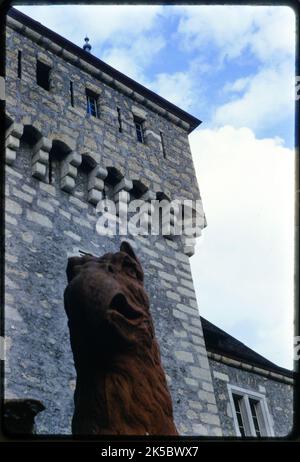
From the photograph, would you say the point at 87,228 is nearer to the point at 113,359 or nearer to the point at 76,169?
the point at 76,169

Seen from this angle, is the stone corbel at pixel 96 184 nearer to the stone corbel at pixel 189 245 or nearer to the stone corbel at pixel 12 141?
the stone corbel at pixel 12 141

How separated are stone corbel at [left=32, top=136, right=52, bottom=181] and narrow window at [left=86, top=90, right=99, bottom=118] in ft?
4.98

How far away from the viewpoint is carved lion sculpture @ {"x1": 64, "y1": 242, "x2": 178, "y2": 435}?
6375mm

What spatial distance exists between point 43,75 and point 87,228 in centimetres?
259

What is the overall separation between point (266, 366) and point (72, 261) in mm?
5470

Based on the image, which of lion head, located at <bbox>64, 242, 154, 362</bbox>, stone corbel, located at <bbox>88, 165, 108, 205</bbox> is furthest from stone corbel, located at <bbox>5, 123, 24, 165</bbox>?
lion head, located at <bbox>64, 242, 154, 362</bbox>

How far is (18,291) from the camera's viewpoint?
312 inches

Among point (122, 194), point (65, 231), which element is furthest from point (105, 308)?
point (122, 194)

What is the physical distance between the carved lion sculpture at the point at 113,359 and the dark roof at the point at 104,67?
15.1ft

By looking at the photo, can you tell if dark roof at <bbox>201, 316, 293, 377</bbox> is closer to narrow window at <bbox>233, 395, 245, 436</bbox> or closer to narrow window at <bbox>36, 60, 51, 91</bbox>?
narrow window at <bbox>233, 395, 245, 436</bbox>

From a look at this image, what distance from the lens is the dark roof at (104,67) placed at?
10.2 meters

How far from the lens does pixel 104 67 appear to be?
11430mm

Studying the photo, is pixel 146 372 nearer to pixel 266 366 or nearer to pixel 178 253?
pixel 178 253
